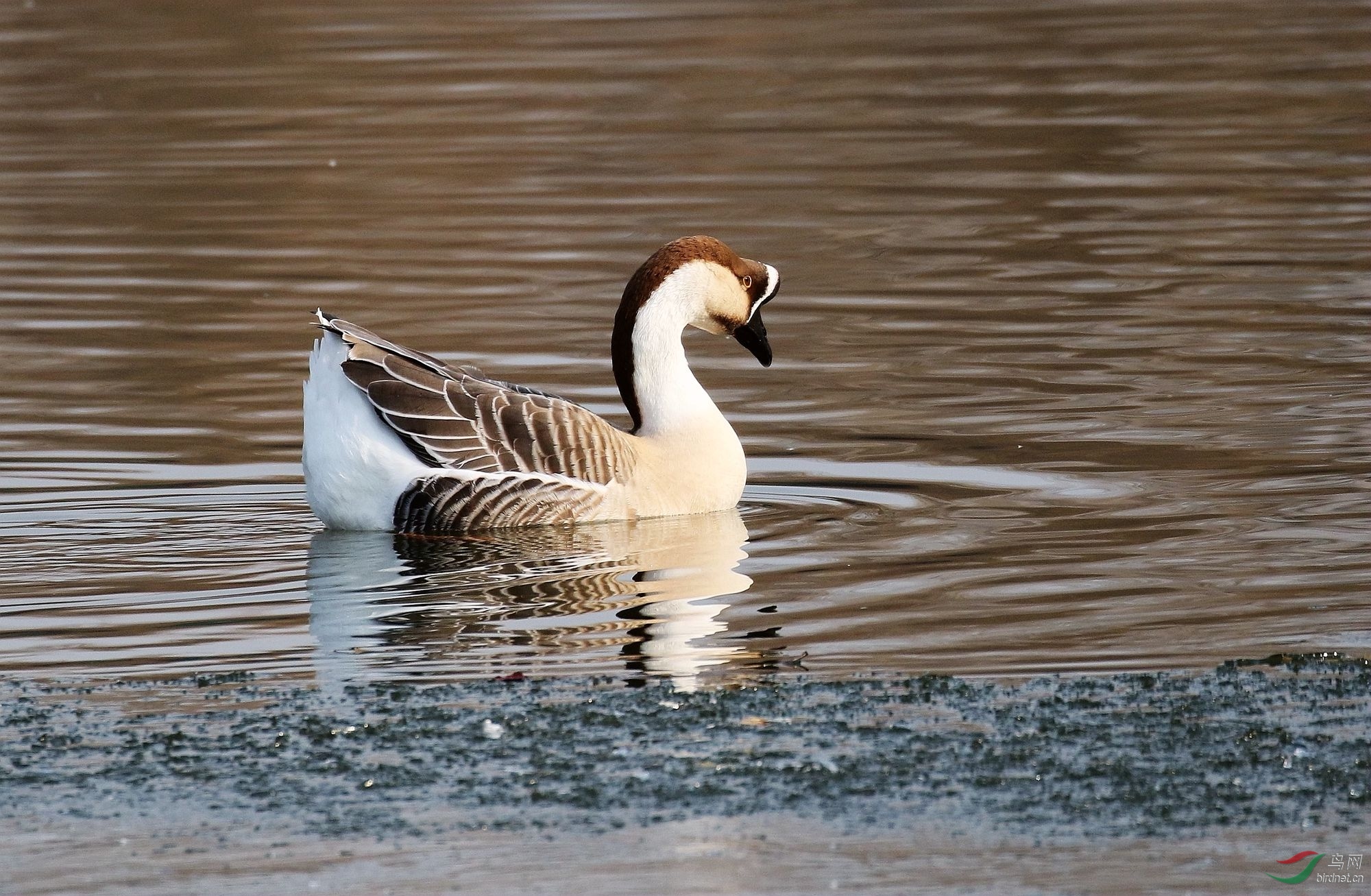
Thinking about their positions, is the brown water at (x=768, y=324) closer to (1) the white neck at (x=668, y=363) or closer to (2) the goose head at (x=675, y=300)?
(1) the white neck at (x=668, y=363)

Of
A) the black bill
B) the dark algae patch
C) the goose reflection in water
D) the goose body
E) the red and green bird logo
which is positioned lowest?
the red and green bird logo

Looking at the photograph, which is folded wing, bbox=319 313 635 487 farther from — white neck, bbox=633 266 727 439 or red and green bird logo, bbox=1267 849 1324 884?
red and green bird logo, bbox=1267 849 1324 884

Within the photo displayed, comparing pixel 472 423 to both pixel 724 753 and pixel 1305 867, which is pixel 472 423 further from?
pixel 1305 867

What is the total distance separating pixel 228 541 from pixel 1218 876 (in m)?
5.43

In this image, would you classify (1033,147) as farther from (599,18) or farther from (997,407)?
(599,18)

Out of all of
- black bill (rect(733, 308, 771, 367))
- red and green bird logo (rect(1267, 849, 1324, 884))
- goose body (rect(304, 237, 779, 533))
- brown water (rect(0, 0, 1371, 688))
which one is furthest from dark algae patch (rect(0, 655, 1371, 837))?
black bill (rect(733, 308, 771, 367))

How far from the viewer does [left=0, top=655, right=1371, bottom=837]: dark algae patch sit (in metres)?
5.57

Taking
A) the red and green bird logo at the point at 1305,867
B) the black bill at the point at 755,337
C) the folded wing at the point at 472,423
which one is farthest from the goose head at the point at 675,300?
the red and green bird logo at the point at 1305,867

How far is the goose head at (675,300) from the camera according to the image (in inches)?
396

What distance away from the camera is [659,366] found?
Answer: 10.2 meters

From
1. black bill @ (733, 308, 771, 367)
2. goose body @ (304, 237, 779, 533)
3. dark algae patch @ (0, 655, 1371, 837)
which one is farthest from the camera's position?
black bill @ (733, 308, 771, 367)

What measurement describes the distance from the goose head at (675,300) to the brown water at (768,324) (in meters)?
0.82

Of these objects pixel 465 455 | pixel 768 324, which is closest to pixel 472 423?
pixel 465 455

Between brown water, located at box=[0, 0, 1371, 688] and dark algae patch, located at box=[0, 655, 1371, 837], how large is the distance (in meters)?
0.41
